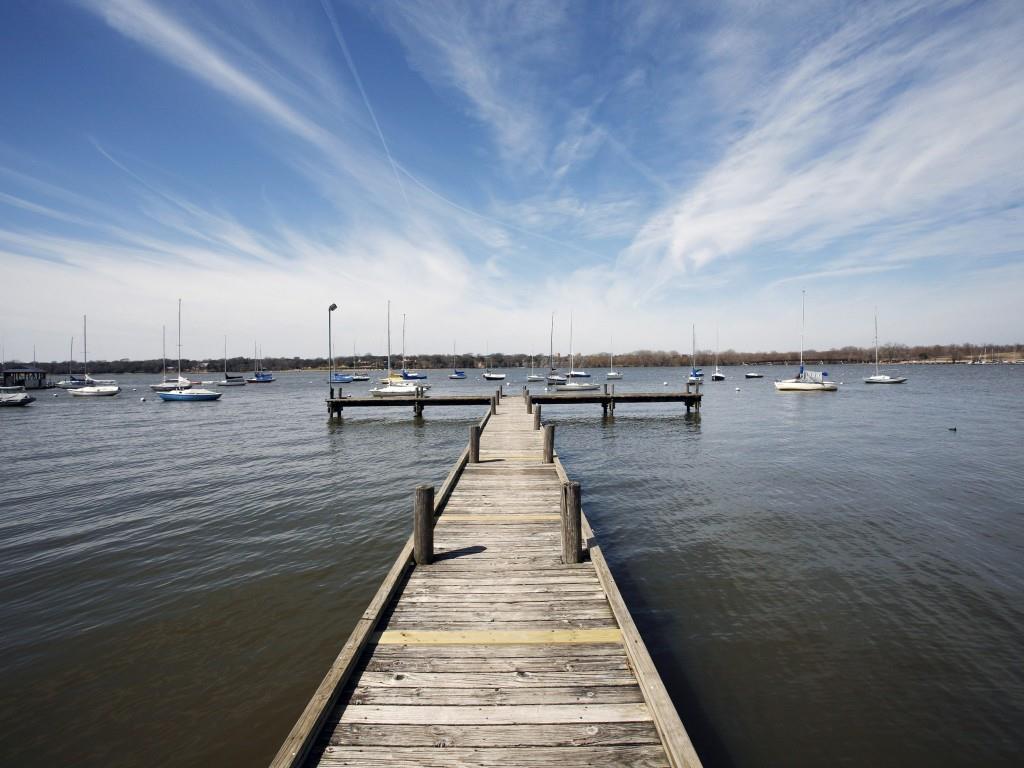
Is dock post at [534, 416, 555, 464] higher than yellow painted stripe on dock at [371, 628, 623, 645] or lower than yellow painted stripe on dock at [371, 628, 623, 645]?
higher

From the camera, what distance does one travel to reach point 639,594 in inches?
334

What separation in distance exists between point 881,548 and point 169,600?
15.1 m

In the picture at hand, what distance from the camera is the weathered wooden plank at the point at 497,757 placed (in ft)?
12.0

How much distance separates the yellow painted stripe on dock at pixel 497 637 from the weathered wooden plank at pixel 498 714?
0.95 metres

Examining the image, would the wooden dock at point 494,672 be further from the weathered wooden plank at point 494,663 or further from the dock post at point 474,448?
the dock post at point 474,448

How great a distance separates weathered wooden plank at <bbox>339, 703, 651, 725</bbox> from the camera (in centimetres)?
408

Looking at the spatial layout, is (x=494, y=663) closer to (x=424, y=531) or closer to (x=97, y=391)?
(x=424, y=531)

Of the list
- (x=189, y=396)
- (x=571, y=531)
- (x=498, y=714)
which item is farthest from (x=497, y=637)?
(x=189, y=396)

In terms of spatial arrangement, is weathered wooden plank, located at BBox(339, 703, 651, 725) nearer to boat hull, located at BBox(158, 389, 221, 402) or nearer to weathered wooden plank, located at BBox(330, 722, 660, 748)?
weathered wooden plank, located at BBox(330, 722, 660, 748)

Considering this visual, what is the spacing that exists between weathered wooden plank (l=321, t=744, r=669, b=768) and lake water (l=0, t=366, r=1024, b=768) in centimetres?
217

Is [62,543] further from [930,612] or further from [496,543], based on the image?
[930,612]

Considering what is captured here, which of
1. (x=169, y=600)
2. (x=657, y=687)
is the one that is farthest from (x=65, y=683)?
(x=657, y=687)

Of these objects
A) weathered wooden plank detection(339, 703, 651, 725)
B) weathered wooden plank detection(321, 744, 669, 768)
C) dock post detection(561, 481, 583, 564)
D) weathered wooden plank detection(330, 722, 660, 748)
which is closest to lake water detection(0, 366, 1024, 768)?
dock post detection(561, 481, 583, 564)

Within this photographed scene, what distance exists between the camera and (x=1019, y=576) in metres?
8.98
